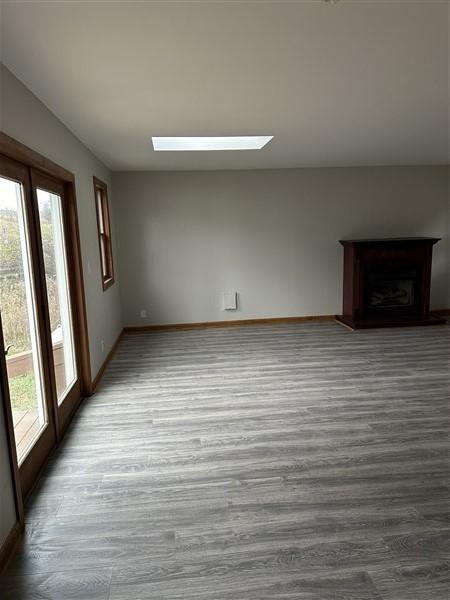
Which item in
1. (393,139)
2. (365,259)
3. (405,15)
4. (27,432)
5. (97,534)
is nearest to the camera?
(405,15)

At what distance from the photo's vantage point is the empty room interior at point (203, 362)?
1.82 meters

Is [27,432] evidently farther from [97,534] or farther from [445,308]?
[445,308]

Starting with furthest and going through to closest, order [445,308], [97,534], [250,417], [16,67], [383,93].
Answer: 1. [445,308]
2. [250,417]
3. [383,93]
4. [16,67]
5. [97,534]

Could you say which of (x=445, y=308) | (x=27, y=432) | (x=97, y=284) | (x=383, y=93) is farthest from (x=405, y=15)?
(x=445, y=308)

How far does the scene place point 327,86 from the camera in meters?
2.68

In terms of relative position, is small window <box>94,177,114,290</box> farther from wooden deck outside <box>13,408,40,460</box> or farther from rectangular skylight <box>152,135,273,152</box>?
wooden deck outside <box>13,408,40,460</box>

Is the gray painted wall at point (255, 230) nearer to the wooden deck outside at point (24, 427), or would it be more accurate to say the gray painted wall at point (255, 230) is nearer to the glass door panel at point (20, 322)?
the glass door panel at point (20, 322)

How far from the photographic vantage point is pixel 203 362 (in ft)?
15.6

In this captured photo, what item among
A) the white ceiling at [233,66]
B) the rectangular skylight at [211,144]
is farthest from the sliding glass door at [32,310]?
the rectangular skylight at [211,144]

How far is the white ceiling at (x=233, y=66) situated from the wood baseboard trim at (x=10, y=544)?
2305 mm

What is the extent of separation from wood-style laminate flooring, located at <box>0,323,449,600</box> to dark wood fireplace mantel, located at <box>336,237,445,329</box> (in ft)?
6.03

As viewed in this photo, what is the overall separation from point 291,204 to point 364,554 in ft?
16.9

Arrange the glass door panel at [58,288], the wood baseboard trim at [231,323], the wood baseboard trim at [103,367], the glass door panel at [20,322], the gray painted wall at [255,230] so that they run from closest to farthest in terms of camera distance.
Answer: the glass door panel at [20,322] → the glass door panel at [58,288] → the wood baseboard trim at [103,367] → the gray painted wall at [255,230] → the wood baseboard trim at [231,323]

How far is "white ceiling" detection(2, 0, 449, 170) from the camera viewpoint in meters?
1.76
